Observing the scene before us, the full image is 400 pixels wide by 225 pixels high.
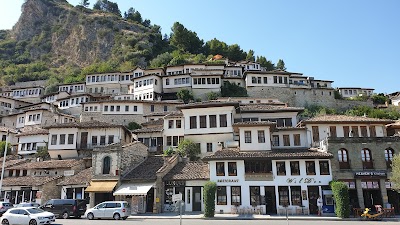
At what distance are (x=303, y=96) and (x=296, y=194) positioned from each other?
→ 1726 inches

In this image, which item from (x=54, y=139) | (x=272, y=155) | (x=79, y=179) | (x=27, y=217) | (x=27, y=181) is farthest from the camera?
(x=54, y=139)

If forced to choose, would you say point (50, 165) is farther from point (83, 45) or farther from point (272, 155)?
point (83, 45)

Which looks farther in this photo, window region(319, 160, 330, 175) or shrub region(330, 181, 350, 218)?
window region(319, 160, 330, 175)

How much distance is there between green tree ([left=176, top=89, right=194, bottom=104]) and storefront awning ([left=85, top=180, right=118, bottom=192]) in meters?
32.5

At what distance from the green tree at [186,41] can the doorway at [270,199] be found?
87362 millimetres

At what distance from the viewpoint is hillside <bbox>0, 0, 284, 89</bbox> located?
350 ft

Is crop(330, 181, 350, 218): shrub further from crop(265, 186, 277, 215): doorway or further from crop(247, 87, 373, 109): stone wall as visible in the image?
crop(247, 87, 373, 109): stone wall

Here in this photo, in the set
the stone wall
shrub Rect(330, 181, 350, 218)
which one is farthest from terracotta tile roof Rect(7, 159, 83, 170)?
the stone wall

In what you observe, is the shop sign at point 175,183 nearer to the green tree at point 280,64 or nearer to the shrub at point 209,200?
the shrub at point 209,200

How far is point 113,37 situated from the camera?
12888 centimetres

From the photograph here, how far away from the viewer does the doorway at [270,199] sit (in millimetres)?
30625

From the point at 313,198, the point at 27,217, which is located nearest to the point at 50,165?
the point at 27,217

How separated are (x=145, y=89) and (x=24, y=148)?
A: 85.7ft

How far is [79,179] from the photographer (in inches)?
1380
